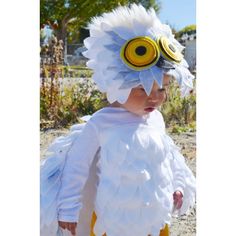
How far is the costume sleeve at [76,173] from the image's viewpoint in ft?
3.99

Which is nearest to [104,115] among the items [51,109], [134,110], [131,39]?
[134,110]

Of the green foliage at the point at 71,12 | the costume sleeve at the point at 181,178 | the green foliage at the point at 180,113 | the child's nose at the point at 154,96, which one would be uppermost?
the green foliage at the point at 71,12

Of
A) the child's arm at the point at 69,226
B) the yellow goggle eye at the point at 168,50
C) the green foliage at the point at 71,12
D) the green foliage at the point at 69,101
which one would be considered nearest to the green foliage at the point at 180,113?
the green foliage at the point at 69,101

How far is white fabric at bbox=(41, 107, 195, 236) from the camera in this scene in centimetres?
120

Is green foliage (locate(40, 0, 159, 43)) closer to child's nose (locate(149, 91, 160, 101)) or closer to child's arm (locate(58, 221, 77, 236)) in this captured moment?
child's nose (locate(149, 91, 160, 101))

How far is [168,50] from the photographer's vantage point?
1212 mm

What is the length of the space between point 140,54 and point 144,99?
0.38ft

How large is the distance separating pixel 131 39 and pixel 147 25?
6cm

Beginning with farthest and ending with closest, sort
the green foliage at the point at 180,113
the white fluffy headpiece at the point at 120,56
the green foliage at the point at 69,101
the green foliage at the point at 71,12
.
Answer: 1. the green foliage at the point at 180,113
2. the green foliage at the point at 69,101
3. the green foliage at the point at 71,12
4. the white fluffy headpiece at the point at 120,56

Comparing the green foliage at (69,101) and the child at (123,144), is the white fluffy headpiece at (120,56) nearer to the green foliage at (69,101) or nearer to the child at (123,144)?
the child at (123,144)

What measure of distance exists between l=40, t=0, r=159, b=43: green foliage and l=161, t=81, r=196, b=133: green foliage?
1.67 feet
